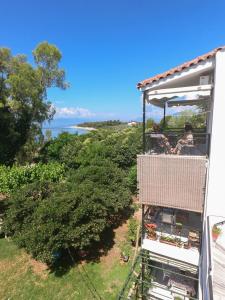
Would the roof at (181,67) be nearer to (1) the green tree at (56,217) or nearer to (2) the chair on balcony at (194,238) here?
(2) the chair on balcony at (194,238)

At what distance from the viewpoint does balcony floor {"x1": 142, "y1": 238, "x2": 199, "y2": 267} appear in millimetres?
10049

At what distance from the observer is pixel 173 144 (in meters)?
10.9

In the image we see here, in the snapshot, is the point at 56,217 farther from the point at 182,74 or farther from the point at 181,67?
the point at 181,67

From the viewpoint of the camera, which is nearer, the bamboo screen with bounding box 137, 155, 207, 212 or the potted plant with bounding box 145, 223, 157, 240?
the bamboo screen with bounding box 137, 155, 207, 212

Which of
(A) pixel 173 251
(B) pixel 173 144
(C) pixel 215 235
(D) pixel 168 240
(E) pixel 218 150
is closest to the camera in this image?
(C) pixel 215 235

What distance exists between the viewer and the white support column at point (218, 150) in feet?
26.9

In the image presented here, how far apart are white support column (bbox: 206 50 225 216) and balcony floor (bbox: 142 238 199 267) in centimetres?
246

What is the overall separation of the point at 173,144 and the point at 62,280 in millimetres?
11166

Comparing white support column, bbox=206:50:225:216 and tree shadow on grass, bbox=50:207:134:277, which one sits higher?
white support column, bbox=206:50:225:216

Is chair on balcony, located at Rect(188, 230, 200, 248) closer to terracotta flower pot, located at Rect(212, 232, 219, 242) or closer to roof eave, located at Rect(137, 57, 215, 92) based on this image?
terracotta flower pot, located at Rect(212, 232, 219, 242)

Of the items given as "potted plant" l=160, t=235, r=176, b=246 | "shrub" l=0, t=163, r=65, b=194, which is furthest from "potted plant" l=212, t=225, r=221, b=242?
"shrub" l=0, t=163, r=65, b=194

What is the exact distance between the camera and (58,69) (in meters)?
32.8

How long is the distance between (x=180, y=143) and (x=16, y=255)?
1500 centimetres

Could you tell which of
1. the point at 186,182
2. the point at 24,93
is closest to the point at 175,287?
the point at 186,182
